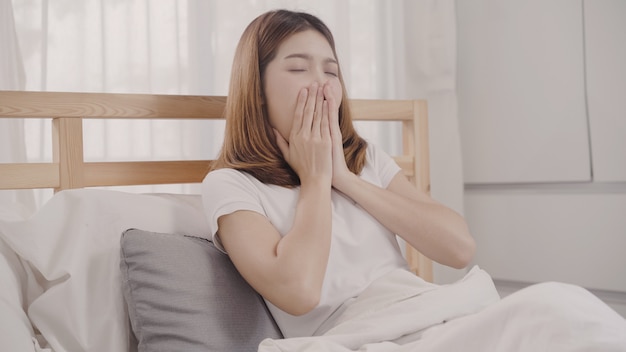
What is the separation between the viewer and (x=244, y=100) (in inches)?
57.1

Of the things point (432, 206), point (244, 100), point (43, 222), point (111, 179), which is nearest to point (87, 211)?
point (43, 222)

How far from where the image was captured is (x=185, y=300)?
1204 mm

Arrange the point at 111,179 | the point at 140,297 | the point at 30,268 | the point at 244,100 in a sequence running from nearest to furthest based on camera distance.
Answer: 1. the point at 140,297
2. the point at 30,268
3. the point at 244,100
4. the point at 111,179

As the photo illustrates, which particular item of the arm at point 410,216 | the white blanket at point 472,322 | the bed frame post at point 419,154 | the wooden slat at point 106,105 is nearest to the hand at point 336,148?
the arm at point 410,216

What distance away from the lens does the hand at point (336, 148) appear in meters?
1.39

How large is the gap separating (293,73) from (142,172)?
0.43 metres

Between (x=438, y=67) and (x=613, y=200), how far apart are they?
718 millimetres

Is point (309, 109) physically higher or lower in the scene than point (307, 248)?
higher

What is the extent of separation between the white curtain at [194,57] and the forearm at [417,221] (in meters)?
0.77

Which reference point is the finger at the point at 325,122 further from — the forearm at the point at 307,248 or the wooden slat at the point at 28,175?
the wooden slat at the point at 28,175

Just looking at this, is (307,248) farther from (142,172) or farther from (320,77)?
(142,172)

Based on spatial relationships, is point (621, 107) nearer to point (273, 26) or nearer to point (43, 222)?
point (273, 26)

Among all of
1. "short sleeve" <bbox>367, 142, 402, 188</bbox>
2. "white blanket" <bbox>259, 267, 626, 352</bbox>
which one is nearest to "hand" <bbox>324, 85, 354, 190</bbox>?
"short sleeve" <bbox>367, 142, 402, 188</bbox>

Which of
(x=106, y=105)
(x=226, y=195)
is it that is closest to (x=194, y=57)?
(x=106, y=105)
